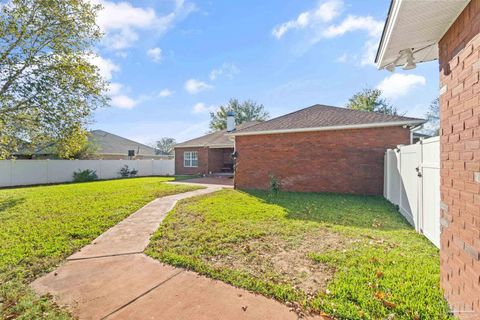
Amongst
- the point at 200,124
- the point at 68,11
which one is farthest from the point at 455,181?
the point at 200,124

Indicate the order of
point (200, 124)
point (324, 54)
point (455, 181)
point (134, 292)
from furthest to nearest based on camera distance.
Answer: point (200, 124)
point (324, 54)
point (134, 292)
point (455, 181)

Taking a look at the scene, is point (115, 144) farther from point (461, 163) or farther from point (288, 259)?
point (461, 163)

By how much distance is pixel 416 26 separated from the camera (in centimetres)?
248

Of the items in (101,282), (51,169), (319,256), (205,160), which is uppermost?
(205,160)

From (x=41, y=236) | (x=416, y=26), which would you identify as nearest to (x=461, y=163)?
(x=416, y=26)

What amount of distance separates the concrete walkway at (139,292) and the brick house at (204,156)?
16418 mm

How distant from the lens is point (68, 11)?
9.55 metres

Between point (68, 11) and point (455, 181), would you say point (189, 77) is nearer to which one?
point (68, 11)

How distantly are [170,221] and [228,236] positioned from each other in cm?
208

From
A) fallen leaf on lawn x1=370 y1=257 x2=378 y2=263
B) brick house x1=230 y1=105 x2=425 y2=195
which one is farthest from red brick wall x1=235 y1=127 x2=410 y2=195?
fallen leaf on lawn x1=370 y1=257 x2=378 y2=263

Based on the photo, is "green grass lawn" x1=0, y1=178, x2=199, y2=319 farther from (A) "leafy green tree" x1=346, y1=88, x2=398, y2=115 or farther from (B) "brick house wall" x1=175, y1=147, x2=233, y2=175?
(A) "leafy green tree" x1=346, y1=88, x2=398, y2=115

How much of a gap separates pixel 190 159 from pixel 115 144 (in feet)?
42.3

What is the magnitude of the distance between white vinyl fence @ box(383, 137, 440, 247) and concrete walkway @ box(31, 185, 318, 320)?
350 cm

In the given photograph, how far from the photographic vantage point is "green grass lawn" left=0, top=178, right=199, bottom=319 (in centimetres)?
265
